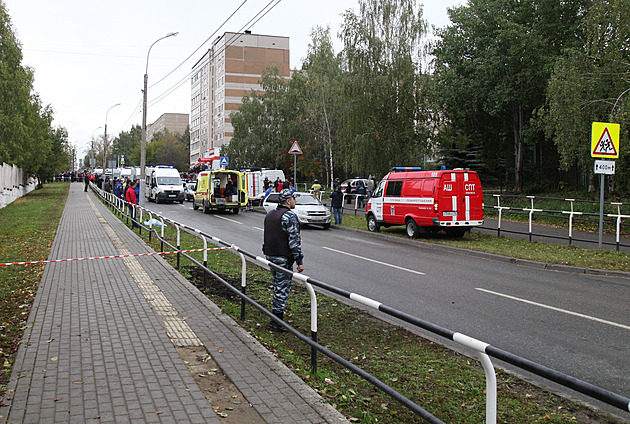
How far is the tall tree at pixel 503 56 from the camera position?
1094 inches

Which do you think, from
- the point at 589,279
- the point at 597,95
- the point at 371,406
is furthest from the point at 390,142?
the point at 371,406

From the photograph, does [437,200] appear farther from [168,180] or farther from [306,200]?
[168,180]

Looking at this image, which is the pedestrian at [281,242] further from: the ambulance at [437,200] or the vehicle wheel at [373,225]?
the vehicle wheel at [373,225]

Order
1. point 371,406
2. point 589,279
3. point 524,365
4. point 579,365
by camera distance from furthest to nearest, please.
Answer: point 589,279
point 579,365
point 371,406
point 524,365

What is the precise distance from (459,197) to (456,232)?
2.47 m

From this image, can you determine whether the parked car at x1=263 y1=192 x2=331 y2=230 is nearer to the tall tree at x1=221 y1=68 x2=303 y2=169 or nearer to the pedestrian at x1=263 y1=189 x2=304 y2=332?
the pedestrian at x1=263 y1=189 x2=304 y2=332

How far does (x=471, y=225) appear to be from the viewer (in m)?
17.8

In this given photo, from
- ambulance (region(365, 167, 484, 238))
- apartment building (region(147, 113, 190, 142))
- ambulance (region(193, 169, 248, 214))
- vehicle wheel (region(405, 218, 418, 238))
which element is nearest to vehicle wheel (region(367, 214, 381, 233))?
ambulance (region(365, 167, 484, 238))

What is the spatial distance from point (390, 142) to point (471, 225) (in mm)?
16866

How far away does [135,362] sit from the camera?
17.7ft

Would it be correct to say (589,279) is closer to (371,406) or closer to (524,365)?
(371,406)

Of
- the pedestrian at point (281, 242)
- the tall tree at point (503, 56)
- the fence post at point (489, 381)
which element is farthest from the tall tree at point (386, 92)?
the fence post at point (489, 381)

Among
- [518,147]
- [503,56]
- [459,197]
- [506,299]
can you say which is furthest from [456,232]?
[518,147]

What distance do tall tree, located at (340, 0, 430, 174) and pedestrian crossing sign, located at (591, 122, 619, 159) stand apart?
19778 mm
